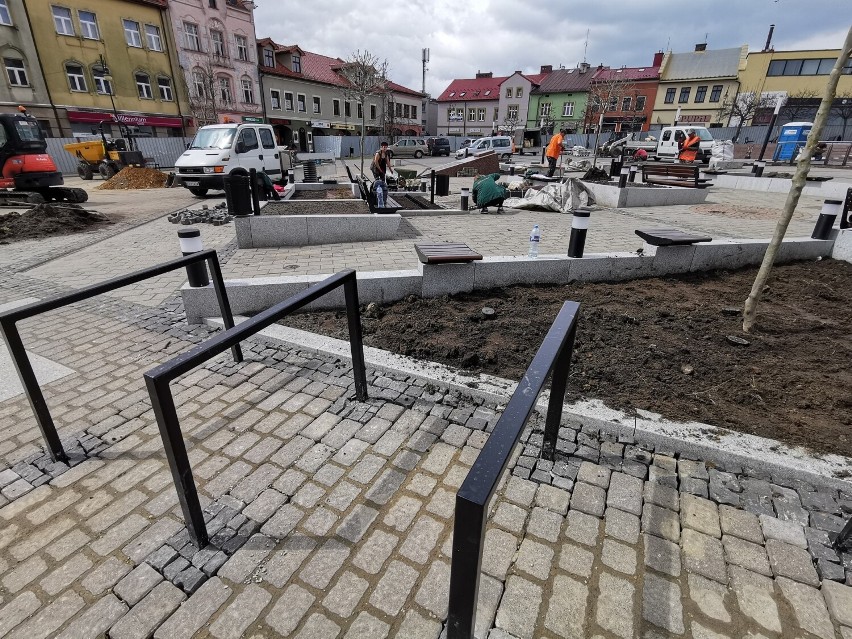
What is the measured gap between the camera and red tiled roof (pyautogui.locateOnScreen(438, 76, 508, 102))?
5812 cm

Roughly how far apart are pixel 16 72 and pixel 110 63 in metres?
5.16

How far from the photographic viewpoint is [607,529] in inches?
78.9

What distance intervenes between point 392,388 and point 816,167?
102 ft

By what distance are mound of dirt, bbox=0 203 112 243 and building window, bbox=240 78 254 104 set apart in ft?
102

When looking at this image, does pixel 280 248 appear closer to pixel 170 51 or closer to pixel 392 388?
pixel 392 388

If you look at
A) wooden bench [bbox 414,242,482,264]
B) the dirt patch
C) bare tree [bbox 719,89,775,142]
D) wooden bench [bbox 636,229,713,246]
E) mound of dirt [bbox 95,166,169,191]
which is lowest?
mound of dirt [bbox 95,166,169,191]

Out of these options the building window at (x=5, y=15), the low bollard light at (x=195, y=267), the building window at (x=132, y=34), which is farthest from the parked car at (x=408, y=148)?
the low bollard light at (x=195, y=267)

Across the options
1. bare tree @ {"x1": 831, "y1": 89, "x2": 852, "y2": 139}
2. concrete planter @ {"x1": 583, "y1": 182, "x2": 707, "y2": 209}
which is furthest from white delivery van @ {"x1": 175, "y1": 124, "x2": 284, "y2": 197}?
bare tree @ {"x1": 831, "y1": 89, "x2": 852, "y2": 139}

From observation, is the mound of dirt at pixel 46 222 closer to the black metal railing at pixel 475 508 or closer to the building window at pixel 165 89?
the black metal railing at pixel 475 508

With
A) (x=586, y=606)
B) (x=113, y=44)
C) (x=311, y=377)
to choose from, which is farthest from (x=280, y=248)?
(x=113, y=44)

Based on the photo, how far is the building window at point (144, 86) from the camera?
28719 millimetres

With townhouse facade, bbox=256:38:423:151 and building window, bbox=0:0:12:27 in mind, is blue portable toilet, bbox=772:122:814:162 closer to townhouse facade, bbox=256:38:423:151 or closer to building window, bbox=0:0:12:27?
townhouse facade, bbox=256:38:423:151

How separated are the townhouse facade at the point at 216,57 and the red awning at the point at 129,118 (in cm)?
160

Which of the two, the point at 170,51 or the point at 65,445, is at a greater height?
the point at 170,51
